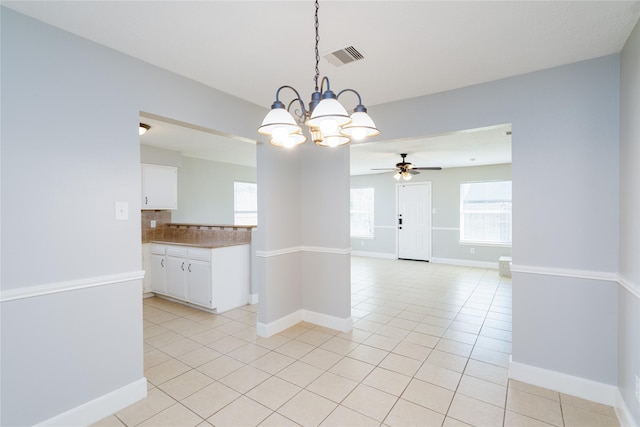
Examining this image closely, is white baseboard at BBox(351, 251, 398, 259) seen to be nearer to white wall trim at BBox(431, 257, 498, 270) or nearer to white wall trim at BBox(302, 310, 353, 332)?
white wall trim at BBox(431, 257, 498, 270)

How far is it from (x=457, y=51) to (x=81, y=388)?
346 centimetres

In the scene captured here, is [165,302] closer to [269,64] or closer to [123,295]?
[123,295]

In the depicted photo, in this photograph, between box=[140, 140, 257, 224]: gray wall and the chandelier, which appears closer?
the chandelier

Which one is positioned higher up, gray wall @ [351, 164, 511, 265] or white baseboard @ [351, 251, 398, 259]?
Answer: gray wall @ [351, 164, 511, 265]

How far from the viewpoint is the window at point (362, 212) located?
347 inches

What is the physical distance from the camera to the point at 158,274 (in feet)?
15.3

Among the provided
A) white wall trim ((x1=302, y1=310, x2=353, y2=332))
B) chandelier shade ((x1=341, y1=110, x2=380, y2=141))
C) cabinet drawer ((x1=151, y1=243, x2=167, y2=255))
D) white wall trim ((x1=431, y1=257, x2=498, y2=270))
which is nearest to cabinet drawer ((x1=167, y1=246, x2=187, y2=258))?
cabinet drawer ((x1=151, y1=243, x2=167, y2=255))

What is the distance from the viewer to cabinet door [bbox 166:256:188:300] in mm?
4285

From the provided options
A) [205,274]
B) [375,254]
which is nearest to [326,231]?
[205,274]

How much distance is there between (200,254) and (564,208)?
13.2 ft

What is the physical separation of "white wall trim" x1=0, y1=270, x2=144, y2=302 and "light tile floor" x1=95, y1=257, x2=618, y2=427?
911mm

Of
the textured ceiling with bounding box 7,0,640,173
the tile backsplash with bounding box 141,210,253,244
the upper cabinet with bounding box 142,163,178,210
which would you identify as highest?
the textured ceiling with bounding box 7,0,640,173

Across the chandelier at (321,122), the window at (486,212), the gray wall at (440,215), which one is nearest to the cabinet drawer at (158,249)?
the chandelier at (321,122)

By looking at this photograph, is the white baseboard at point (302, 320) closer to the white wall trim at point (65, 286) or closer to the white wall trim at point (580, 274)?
the white wall trim at point (65, 286)
